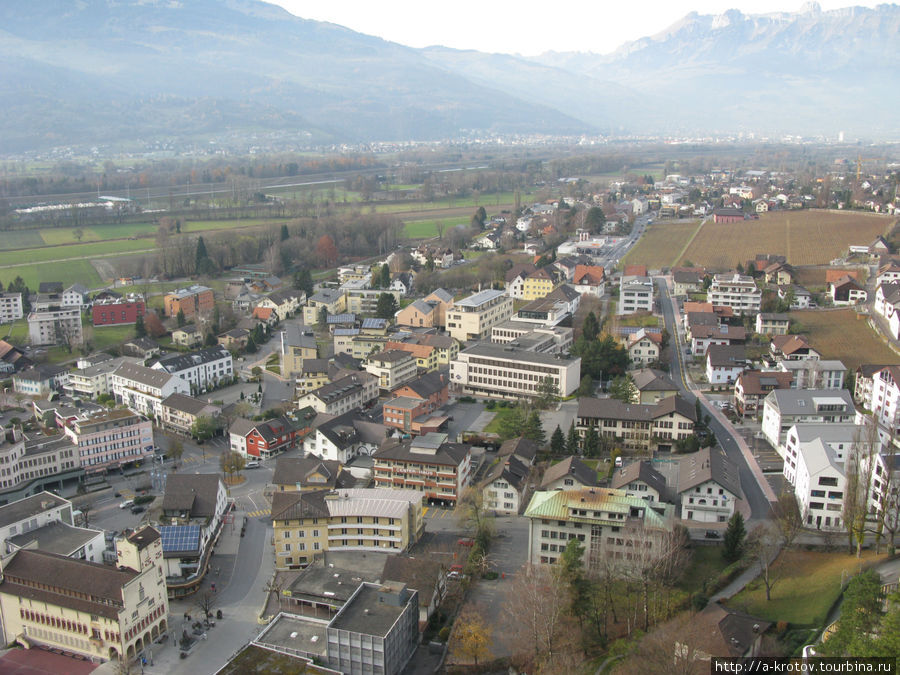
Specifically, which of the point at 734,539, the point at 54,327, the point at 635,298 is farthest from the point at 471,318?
the point at 734,539

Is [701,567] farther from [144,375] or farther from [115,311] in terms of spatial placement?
[115,311]

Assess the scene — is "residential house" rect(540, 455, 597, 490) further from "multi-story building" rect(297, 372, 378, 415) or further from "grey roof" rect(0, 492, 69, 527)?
"grey roof" rect(0, 492, 69, 527)

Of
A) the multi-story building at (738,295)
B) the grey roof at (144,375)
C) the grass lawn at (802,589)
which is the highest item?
the multi-story building at (738,295)

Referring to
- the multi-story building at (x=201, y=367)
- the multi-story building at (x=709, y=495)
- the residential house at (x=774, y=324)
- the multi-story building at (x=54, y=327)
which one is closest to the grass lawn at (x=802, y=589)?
the multi-story building at (x=709, y=495)

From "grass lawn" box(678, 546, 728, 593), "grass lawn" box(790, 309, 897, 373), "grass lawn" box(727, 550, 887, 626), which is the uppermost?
"grass lawn" box(790, 309, 897, 373)

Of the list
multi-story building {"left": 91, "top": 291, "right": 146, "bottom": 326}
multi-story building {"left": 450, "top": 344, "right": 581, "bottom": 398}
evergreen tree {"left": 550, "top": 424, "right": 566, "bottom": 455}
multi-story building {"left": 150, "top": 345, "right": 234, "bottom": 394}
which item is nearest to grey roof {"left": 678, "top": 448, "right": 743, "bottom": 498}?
evergreen tree {"left": 550, "top": 424, "right": 566, "bottom": 455}

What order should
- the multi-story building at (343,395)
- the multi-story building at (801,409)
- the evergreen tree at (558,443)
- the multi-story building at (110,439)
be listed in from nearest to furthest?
the multi-story building at (801,409) → the evergreen tree at (558,443) → the multi-story building at (110,439) → the multi-story building at (343,395)

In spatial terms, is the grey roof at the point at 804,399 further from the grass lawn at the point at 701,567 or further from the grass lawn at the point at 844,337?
the grass lawn at the point at 701,567
